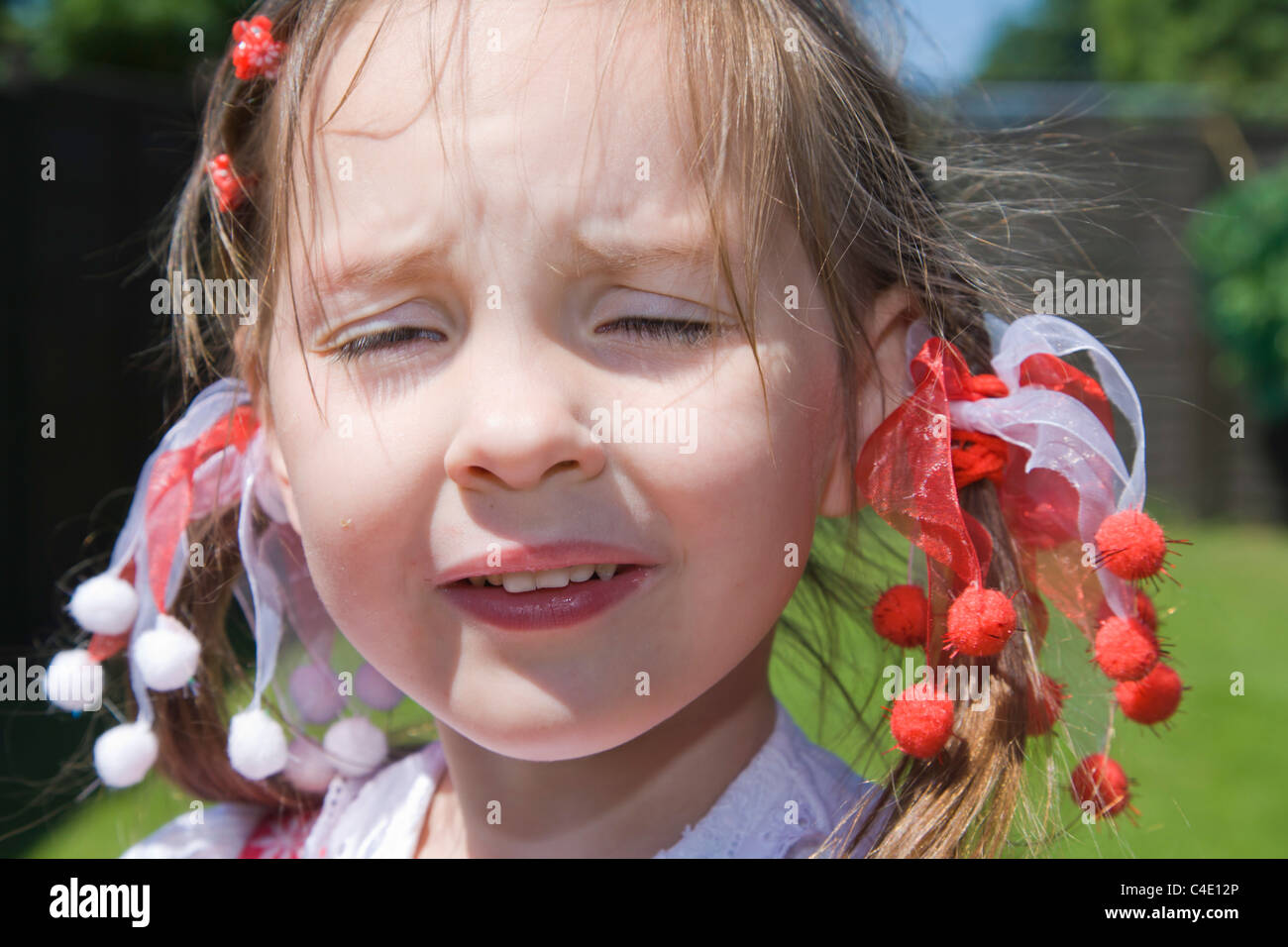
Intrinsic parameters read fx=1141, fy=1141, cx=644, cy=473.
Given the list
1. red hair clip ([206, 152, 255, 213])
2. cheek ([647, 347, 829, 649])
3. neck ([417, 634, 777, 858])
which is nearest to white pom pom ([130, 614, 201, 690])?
neck ([417, 634, 777, 858])

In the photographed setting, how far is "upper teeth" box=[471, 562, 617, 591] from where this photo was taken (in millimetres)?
1118

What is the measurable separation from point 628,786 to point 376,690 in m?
0.57

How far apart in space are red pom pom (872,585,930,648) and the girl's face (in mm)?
198

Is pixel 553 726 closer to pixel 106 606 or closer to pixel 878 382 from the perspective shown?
pixel 878 382

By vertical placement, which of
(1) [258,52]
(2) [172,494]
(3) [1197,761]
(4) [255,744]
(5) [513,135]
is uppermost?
(1) [258,52]

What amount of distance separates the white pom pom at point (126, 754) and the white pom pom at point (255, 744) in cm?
17

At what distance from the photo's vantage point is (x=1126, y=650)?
4.08 ft

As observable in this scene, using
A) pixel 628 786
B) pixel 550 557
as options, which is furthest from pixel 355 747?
pixel 550 557

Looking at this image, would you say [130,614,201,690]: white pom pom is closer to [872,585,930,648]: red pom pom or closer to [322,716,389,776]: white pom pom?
[322,716,389,776]: white pom pom

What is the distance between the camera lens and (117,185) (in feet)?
18.9

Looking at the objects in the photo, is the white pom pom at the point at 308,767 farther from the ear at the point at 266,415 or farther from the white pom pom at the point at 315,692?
the ear at the point at 266,415

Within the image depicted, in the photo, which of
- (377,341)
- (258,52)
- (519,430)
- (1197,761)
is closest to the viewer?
(519,430)

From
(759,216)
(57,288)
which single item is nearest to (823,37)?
(759,216)
